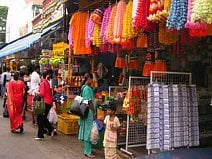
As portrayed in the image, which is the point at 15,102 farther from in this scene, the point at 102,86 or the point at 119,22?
the point at 119,22

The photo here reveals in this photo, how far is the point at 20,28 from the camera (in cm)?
2752

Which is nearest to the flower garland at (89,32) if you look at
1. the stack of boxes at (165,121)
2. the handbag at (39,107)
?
the handbag at (39,107)

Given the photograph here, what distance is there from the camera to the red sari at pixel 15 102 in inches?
435

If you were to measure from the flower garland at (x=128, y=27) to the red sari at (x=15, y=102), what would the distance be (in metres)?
5.48

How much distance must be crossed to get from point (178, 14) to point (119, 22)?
2.24 m

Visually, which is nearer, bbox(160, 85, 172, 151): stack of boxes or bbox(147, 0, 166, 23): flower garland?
bbox(147, 0, 166, 23): flower garland

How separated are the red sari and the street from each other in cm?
38

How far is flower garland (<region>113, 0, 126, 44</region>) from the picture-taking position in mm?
6730

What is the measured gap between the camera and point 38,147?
929 centimetres

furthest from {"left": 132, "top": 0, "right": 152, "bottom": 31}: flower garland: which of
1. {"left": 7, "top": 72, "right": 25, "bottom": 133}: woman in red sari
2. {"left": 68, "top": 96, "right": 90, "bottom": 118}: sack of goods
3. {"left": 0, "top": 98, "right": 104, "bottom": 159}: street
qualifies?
{"left": 7, "top": 72, "right": 25, "bottom": 133}: woman in red sari

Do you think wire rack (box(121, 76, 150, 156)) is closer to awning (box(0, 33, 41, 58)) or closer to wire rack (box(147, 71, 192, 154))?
wire rack (box(147, 71, 192, 154))

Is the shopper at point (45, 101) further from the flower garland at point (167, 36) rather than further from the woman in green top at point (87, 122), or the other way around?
the flower garland at point (167, 36)

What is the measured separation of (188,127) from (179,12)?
2438mm

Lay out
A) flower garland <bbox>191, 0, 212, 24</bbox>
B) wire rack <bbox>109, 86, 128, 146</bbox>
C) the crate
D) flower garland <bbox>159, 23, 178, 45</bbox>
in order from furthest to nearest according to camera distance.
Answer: the crate → wire rack <bbox>109, 86, 128, 146</bbox> → flower garland <bbox>159, 23, 178, 45</bbox> → flower garland <bbox>191, 0, 212, 24</bbox>
